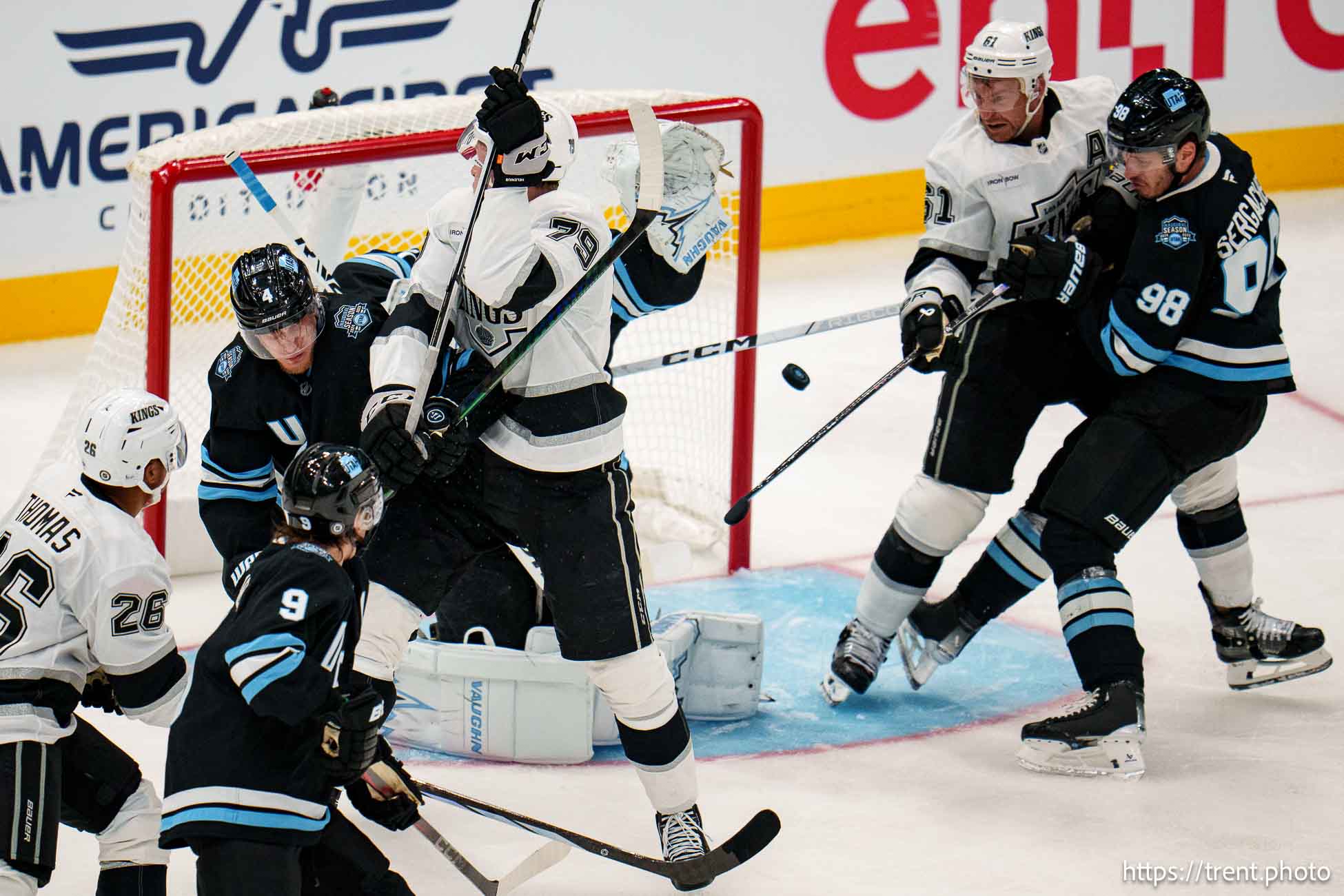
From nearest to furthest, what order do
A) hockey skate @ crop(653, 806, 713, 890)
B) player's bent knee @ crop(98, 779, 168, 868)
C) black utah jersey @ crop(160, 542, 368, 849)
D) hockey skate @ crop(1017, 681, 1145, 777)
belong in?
black utah jersey @ crop(160, 542, 368, 849) → player's bent knee @ crop(98, 779, 168, 868) → hockey skate @ crop(653, 806, 713, 890) → hockey skate @ crop(1017, 681, 1145, 777)

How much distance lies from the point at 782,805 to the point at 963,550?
1481 millimetres

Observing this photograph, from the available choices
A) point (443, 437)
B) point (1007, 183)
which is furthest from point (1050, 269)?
point (443, 437)

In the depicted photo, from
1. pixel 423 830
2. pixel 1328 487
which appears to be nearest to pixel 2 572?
pixel 423 830

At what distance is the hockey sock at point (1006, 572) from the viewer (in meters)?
3.88

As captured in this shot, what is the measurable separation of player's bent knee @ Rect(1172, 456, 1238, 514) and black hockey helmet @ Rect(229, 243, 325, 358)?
70.7 inches

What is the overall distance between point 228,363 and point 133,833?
0.82 m

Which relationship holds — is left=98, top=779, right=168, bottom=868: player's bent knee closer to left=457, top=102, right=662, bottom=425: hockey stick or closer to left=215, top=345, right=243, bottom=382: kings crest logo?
left=215, top=345, right=243, bottom=382: kings crest logo

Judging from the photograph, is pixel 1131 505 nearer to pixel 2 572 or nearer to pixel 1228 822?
pixel 1228 822

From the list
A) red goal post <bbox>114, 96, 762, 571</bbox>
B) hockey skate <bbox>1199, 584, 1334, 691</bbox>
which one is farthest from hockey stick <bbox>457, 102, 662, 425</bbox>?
hockey skate <bbox>1199, 584, 1334, 691</bbox>

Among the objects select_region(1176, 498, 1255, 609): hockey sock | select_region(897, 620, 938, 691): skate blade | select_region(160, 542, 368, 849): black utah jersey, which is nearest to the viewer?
select_region(160, 542, 368, 849): black utah jersey

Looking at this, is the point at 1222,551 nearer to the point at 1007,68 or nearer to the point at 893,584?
the point at 893,584

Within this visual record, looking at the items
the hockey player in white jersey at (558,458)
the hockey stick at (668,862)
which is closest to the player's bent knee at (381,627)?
the hockey player in white jersey at (558,458)

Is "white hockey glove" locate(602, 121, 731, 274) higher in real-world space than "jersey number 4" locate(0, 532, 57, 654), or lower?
higher

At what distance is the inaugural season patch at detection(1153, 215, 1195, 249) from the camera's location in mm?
3439
